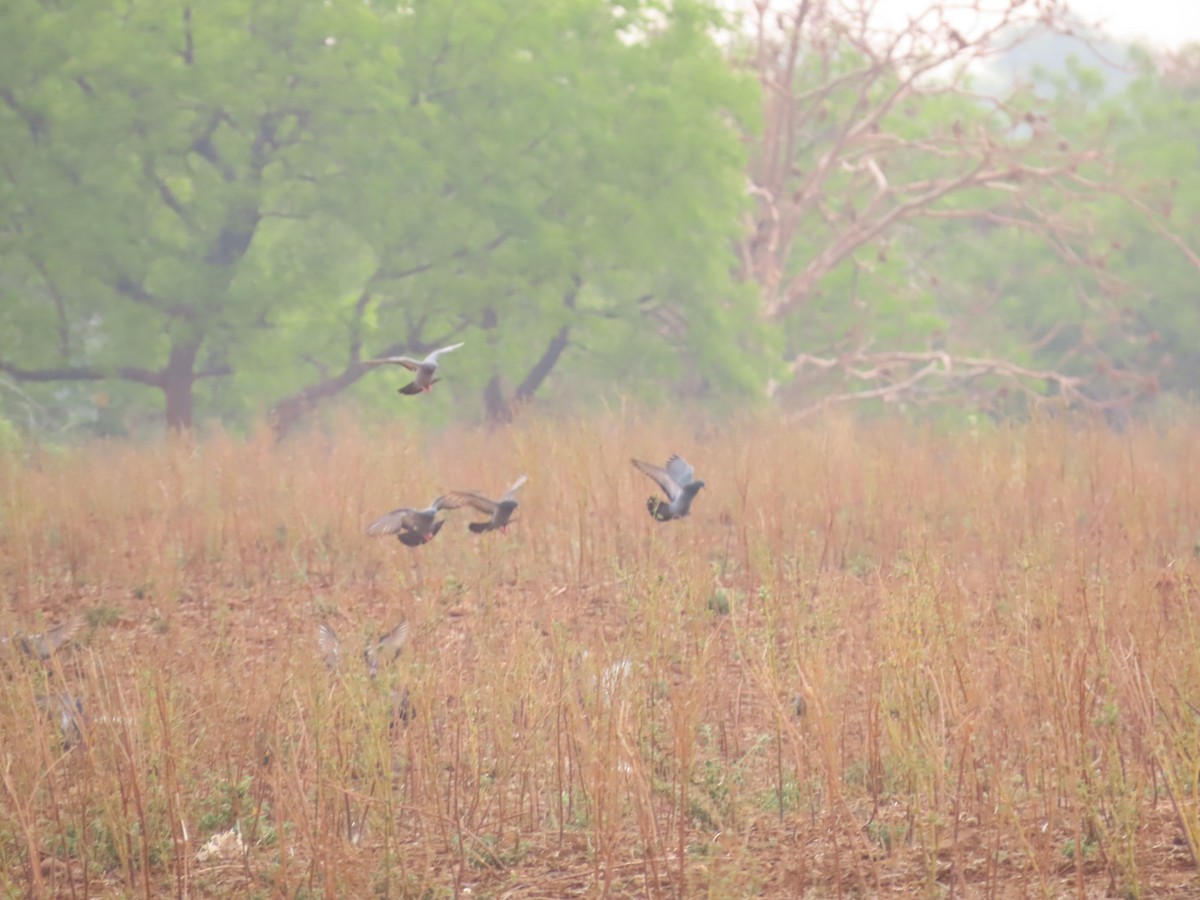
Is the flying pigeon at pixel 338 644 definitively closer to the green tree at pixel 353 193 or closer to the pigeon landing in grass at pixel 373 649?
the pigeon landing in grass at pixel 373 649

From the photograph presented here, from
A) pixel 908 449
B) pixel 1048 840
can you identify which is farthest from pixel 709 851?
pixel 908 449

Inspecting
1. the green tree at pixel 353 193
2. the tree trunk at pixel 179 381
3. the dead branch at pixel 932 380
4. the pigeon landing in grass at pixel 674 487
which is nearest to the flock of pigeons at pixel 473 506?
the pigeon landing in grass at pixel 674 487

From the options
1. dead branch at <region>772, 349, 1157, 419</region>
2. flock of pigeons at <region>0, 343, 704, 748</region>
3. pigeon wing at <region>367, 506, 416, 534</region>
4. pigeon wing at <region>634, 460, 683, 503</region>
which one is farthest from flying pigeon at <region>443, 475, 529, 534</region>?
dead branch at <region>772, 349, 1157, 419</region>

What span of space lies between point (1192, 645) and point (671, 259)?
12.8 meters

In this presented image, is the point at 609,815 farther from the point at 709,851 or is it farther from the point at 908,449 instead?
the point at 908,449

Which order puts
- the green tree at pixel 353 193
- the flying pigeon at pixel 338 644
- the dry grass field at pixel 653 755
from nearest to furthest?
the dry grass field at pixel 653 755
the flying pigeon at pixel 338 644
the green tree at pixel 353 193

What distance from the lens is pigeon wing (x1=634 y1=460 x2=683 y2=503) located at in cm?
618

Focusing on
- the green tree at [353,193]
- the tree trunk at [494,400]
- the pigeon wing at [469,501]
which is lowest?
the pigeon wing at [469,501]

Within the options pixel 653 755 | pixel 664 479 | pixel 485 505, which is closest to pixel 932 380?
pixel 664 479

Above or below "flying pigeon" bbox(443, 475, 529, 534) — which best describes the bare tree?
above

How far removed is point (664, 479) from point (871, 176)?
1737cm

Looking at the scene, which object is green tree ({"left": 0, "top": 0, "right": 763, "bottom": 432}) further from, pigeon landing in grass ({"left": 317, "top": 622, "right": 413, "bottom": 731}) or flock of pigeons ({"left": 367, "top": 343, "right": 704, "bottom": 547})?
pigeon landing in grass ({"left": 317, "top": 622, "right": 413, "bottom": 731})

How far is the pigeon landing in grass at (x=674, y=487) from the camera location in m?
6.02

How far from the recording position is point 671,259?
53.7 feet
